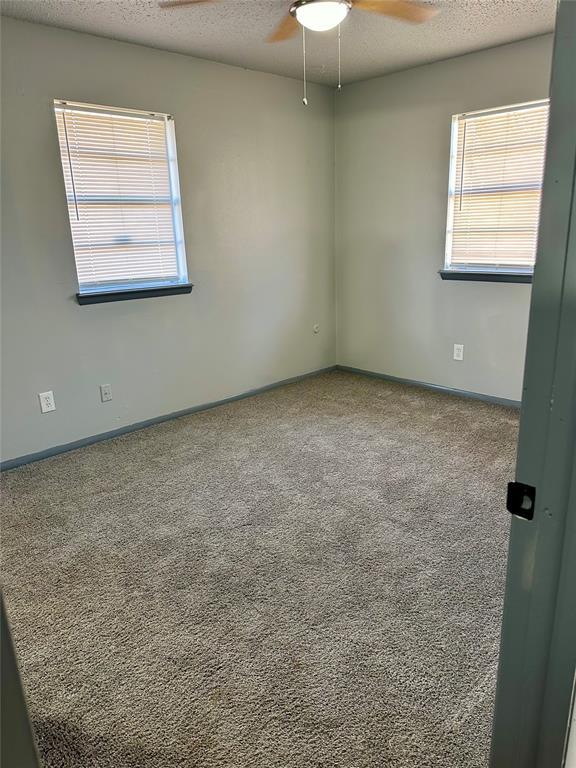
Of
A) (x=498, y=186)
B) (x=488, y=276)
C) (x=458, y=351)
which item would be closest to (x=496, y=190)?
(x=498, y=186)

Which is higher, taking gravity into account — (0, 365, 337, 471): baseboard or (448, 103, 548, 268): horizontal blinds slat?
(448, 103, 548, 268): horizontal blinds slat

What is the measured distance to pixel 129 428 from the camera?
3.66 metres

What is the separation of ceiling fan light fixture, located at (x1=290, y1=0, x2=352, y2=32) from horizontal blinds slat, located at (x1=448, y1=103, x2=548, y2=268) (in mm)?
1526

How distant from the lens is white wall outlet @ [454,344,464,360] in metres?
4.08

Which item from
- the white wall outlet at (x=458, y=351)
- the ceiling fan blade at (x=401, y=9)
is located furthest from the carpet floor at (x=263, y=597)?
the ceiling fan blade at (x=401, y=9)

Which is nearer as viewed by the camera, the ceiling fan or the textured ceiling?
the ceiling fan

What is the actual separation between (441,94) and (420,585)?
343 cm

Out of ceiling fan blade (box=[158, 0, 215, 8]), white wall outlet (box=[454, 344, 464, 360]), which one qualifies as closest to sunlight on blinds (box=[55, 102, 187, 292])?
ceiling fan blade (box=[158, 0, 215, 8])

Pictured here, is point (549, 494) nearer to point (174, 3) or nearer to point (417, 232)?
point (174, 3)

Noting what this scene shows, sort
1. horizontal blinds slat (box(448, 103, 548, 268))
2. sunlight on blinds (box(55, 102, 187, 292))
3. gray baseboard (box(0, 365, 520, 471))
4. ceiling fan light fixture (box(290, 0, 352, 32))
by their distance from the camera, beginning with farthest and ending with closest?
horizontal blinds slat (box(448, 103, 548, 268)) → gray baseboard (box(0, 365, 520, 471)) → sunlight on blinds (box(55, 102, 187, 292)) → ceiling fan light fixture (box(290, 0, 352, 32))

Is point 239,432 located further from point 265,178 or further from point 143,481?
point 265,178

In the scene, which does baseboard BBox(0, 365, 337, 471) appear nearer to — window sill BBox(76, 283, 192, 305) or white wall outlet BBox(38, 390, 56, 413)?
white wall outlet BBox(38, 390, 56, 413)

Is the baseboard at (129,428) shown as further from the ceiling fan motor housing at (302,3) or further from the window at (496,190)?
the ceiling fan motor housing at (302,3)

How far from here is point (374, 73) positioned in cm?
396
